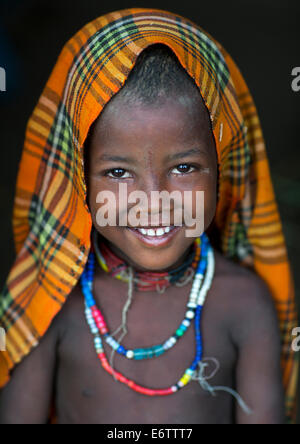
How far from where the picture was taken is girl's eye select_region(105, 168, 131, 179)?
1.14 meters

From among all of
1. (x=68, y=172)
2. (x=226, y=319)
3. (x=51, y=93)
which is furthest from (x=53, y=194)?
(x=226, y=319)

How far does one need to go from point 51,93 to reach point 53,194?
237 millimetres

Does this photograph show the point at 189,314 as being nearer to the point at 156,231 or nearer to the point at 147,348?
the point at 147,348

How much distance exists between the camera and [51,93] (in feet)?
4.32

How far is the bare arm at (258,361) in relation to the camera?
55.4 inches

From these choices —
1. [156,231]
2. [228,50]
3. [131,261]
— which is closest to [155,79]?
[156,231]

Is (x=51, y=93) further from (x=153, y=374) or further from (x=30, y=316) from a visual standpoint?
(x=153, y=374)

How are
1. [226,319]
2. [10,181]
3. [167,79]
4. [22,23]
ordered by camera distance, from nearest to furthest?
[167,79] → [226,319] → [10,181] → [22,23]

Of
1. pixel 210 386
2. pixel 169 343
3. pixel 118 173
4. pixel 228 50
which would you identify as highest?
pixel 228 50

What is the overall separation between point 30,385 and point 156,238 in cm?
49

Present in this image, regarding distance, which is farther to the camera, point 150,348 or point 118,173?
point 150,348

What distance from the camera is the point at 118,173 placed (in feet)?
3.77

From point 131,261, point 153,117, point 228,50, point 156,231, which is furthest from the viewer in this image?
point 228,50

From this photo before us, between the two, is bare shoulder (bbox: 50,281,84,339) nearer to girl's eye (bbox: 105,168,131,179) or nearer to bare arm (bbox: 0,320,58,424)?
bare arm (bbox: 0,320,58,424)
